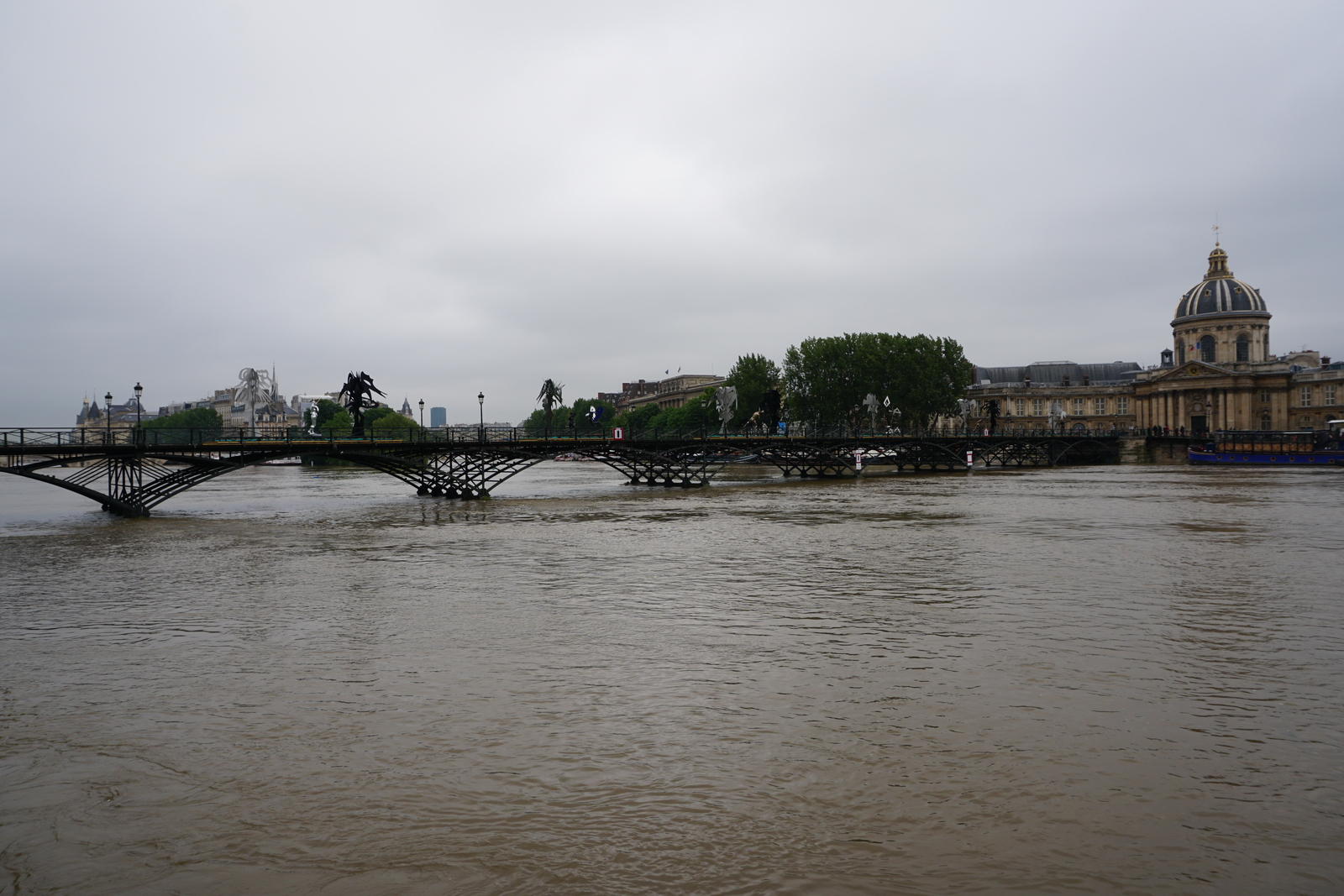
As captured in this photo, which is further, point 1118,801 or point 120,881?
point 1118,801

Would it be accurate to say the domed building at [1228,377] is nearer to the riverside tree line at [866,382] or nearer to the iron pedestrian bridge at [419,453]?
the riverside tree line at [866,382]

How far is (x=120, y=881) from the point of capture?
6.32m

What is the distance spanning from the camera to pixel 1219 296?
118 m

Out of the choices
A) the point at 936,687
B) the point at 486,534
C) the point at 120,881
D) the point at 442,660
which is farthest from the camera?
the point at 486,534

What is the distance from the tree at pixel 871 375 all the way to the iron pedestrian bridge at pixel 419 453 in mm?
11431

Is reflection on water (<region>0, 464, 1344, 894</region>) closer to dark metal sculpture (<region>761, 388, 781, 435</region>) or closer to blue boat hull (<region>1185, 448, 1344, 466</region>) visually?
dark metal sculpture (<region>761, 388, 781, 435</region>)

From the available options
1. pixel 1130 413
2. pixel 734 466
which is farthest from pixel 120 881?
pixel 1130 413

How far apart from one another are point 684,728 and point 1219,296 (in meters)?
133

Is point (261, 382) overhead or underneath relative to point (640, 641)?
overhead

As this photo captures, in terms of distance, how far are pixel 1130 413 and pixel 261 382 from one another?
125998 millimetres

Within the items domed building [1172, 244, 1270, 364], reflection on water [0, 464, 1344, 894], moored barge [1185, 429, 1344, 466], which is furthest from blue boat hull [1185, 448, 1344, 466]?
reflection on water [0, 464, 1344, 894]

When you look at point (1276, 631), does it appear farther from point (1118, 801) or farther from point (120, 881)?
point (120, 881)

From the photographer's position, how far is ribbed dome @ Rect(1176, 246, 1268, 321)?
116250mm

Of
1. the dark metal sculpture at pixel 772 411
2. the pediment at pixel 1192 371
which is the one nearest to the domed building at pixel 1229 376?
the pediment at pixel 1192 371
